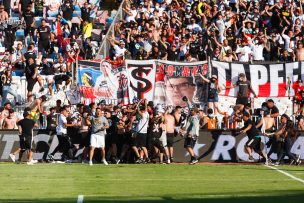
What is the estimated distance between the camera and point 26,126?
110 feet

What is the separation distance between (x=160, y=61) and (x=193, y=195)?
50.8ft

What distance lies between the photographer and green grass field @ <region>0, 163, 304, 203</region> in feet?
69.9

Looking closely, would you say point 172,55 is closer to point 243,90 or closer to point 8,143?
point 243,90

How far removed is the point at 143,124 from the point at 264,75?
5.30 m

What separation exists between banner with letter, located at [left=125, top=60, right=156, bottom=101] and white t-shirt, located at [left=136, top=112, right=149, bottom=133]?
2291 mm

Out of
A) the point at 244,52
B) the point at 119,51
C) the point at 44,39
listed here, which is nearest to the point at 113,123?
the point at 119,51

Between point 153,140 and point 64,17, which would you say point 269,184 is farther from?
point 64,17

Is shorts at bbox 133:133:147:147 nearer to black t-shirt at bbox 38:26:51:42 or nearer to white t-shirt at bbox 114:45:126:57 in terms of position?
white t-shirt at bbox 114:45:126:57

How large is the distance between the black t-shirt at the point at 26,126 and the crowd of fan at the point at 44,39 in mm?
3757

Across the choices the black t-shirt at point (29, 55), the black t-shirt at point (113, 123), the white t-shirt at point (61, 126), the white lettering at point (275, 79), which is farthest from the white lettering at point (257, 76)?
the black t-shirt at point (29, 55)

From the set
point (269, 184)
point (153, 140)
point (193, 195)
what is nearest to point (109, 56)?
point (153, 140)

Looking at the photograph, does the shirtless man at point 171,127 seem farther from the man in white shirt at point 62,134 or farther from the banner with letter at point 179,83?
the man in white shirt at point 62,134

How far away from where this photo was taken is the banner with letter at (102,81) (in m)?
36.6

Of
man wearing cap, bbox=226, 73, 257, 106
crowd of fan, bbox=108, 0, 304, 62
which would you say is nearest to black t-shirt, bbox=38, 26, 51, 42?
crowd of fan, bbox=108, 0, 304, 62
